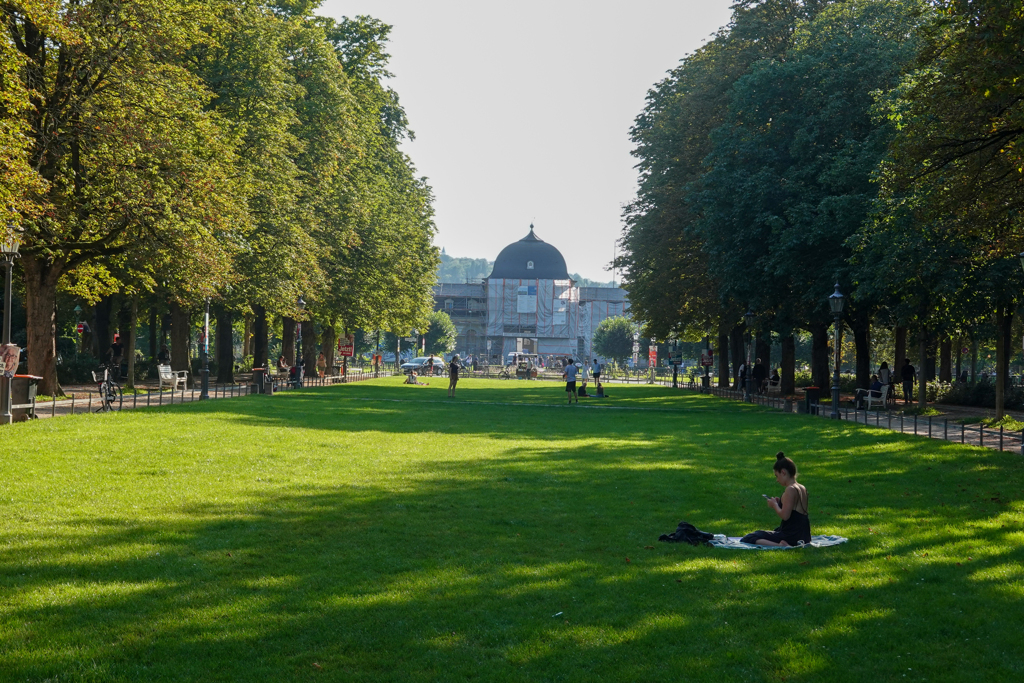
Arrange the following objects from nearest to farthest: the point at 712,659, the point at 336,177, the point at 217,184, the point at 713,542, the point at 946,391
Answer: the point at 712,659 < the point at 713,542 < the point at 217,184 < the point at 946,391 < the point at 336,177

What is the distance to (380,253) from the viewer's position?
46.8m

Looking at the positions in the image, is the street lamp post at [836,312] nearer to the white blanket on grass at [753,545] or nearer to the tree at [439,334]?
the white blanket on grass at [753,545]

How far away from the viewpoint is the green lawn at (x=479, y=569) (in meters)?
6.13

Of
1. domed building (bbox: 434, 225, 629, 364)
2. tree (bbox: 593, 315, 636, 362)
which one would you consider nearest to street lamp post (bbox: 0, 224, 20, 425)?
tree (bbox: 593, 315, 636, 362)

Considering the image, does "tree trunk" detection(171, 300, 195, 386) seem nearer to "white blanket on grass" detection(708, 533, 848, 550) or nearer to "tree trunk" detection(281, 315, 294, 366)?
"tree trunk" detection(281, 315, 294, 366)

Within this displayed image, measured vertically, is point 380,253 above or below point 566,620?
above

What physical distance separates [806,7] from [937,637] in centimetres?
3944

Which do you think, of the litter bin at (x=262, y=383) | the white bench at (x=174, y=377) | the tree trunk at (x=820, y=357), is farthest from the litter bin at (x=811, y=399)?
the white bench at (x=174, y=377)

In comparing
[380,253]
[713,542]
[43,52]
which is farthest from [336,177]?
[713,542]

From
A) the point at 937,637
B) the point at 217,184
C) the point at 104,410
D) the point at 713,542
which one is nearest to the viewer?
the point at 937,637

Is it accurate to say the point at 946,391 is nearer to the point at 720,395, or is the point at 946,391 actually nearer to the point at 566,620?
the point at 720,395

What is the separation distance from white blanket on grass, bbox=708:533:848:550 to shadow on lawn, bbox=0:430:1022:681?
0.23 m

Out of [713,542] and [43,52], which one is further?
[43,52]

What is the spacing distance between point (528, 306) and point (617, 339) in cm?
1956
